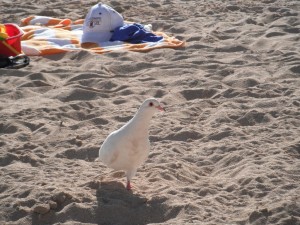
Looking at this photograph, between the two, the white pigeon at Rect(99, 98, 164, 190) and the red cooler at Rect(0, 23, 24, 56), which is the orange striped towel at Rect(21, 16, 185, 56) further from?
the white pigeon at Rect(99, 98, 164, 190)

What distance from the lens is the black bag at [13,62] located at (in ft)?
18.6

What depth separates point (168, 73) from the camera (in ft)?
18.0

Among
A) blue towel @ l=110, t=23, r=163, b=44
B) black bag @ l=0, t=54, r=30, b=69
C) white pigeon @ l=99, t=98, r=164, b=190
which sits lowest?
black bag @ l=0, t=54, r=30, b=69

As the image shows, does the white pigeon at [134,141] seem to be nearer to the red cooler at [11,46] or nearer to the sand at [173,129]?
the sand at [173,129]

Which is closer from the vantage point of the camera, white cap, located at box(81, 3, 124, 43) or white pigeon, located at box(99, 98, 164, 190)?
white pigeon, located at box(99, 98, 164, 190)

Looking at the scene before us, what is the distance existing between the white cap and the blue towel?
0.11m

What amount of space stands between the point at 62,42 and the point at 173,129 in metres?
2.41

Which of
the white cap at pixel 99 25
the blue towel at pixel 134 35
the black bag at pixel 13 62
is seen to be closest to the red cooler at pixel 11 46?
the black bag at pixel 13 62

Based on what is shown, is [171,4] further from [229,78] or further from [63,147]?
[63,147]

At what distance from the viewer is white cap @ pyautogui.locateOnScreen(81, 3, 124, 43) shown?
20.9 feet

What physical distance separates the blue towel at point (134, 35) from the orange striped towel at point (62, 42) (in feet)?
0.25

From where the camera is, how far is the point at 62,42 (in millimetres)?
6348

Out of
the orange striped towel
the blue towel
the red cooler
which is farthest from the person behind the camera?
the blue towel

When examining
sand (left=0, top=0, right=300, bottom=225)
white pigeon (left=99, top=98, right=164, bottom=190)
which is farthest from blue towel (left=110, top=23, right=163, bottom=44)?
white pigeon (left=99, top=98, right=164, bottom=190)
